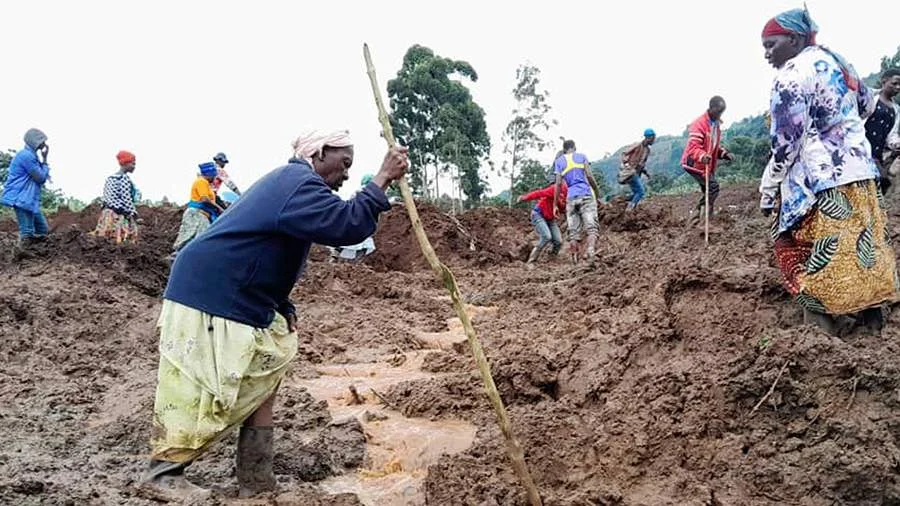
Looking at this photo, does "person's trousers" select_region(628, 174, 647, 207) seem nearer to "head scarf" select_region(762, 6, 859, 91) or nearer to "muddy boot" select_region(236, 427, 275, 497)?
"head scarf" select_region(762, 6, 859, 91)

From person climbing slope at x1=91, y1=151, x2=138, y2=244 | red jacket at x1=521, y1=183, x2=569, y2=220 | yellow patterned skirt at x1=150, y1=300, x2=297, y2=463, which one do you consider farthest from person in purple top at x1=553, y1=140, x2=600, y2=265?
yellow patterned skirt at x1=150, y1=300, x2=297, y2=463

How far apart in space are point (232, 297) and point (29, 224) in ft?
23.9

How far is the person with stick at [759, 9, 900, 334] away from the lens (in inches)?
132

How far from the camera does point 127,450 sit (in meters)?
3.55

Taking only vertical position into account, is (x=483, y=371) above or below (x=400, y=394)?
above

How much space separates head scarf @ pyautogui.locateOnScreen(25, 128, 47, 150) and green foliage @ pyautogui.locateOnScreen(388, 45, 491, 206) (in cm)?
1414

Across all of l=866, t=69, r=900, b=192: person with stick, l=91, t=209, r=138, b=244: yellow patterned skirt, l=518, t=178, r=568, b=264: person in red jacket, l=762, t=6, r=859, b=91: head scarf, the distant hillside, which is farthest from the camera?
the distant hillside

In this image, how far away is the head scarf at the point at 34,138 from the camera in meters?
8.19

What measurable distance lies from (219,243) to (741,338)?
2329 millimetres

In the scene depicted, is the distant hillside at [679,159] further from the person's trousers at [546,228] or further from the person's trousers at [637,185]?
the person's trousers at [546,228]

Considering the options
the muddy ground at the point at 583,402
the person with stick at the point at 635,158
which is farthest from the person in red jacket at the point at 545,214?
the muddy ground at the point at 583,402

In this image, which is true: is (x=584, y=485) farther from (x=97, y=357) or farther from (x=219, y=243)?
(x=97, y=357)

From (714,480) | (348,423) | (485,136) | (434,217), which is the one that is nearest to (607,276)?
(348,423)

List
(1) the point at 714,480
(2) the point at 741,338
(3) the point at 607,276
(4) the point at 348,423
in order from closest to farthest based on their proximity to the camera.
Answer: (1) the point at 714,480, (2) the point at 741,338, (4) the point at 348,423, (3) the point at 607,276
